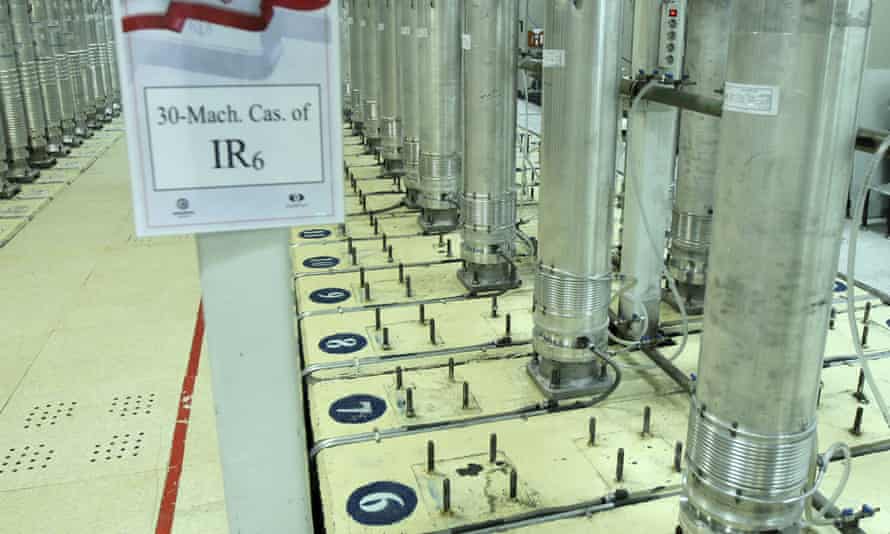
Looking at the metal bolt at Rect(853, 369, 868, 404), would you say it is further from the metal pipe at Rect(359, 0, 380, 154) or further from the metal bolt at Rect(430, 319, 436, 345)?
the metal pipe at Rect(359, 0, 380, 154)

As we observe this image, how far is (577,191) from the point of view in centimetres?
375

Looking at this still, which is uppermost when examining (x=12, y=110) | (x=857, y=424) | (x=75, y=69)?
(x=75, y=69)

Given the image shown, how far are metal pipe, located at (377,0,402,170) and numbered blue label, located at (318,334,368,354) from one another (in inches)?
184

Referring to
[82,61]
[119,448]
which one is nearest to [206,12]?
[119,448]

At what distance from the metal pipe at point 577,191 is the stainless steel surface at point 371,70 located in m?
6.49

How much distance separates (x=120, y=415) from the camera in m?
4.19

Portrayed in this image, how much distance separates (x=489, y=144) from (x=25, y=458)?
3328 mm

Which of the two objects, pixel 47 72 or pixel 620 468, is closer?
pixel 620 468

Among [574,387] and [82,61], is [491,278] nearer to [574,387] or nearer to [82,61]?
[574,387]

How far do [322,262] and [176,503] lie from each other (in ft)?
9.87

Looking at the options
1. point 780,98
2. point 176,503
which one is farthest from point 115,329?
point 780,98

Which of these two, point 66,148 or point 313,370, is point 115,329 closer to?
point 313,370

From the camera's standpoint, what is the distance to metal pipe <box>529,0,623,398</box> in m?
3.58

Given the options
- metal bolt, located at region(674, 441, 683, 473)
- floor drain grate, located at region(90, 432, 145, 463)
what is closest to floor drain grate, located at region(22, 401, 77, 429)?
floor drain grate, located at region(90, 432, 145, 463)
